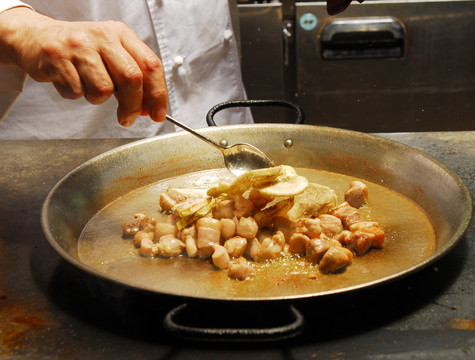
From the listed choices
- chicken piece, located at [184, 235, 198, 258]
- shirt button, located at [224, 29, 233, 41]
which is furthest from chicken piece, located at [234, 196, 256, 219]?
shirt button, located at [224, 29, 233, 41]

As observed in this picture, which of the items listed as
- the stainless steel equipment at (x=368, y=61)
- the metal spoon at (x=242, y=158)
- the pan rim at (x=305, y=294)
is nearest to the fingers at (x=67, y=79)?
the pan rim at (x=305, y=294)

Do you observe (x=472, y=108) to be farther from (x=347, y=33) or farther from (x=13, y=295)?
(x=13, y=295)

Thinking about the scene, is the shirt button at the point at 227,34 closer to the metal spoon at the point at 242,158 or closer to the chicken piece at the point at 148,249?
the metal spoon at the point at 242,158

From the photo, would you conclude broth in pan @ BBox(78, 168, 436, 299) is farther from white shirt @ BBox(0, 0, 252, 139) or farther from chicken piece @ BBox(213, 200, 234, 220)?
white shirt @ BBox(0, 0, 252, 139)

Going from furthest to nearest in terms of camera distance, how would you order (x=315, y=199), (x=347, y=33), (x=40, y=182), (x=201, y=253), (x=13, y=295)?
(x=347, y=33) → (x=40, y=182) → (x=315, y=199) → (x=201, y=253) → (x=13, y=295)

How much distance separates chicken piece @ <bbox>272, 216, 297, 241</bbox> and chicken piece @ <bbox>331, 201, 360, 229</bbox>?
0.38 feet

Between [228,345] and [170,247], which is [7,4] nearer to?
[170,247]

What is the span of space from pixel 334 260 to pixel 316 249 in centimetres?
5

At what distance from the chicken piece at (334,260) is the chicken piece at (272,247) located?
0.10 meters

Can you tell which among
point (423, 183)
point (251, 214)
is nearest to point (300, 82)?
point (423, 183)

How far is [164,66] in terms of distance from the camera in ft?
6.71

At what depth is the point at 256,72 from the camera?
2.87m

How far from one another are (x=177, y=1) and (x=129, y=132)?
1.68ft

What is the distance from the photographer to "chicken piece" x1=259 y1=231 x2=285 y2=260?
112 cm
